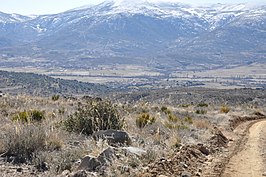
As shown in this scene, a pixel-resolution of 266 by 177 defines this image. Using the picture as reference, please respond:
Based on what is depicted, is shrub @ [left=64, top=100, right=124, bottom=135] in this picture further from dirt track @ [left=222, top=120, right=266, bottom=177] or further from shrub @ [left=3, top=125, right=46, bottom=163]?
dirt track @ [left=222, top=120, right=266, bottom=177]

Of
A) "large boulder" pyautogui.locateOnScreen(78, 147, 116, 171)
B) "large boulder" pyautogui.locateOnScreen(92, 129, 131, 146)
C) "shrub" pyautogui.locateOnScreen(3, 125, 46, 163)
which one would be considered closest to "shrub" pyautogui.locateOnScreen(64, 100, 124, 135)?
"large boulder" pyautogui.locateOnScreen(92, 129, 131, 146)

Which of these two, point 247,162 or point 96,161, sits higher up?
point 96,161

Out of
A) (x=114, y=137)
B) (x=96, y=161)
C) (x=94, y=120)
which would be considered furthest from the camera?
(x=94, y=120)

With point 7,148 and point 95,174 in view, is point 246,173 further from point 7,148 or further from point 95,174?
point 7,148

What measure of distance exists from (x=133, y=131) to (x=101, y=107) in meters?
1.39

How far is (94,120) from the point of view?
543 inches

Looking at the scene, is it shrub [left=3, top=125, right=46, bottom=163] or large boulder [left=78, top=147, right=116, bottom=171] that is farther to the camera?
shrub [left=3, top=125, right=46, bottom=163]

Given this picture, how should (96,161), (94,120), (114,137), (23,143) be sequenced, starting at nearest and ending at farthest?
(96,161), (23,143), (114,137), (94,120)

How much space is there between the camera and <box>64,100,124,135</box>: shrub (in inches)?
534

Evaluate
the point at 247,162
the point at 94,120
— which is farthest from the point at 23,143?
the point at 247,162

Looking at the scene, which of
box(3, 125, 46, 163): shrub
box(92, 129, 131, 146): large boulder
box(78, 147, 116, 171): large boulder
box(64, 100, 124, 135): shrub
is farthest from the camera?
box(64, 100, 124, 135): shrub

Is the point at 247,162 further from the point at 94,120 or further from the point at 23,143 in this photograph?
the point at 23,143

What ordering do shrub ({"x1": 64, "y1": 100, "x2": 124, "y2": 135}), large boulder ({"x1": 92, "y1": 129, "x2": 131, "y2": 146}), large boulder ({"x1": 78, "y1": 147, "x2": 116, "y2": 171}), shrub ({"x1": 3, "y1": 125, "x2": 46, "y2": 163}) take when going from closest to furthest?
1. large boulder ({"x1": 78, "y1": 147, "x2": 116, "y2": 171})
2. shrub ({"x1": 3, "y1": 125, "x2": 46, "y2": 163})
3. large boulder ({"x1": 92, "y1": 129, "x2": 131, "y2": 146})
4. shrub ({"x1": 64, "y1": 100, "x2": 124, "y2": 135})

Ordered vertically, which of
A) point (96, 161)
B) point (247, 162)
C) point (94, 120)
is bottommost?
point (247, 162)
